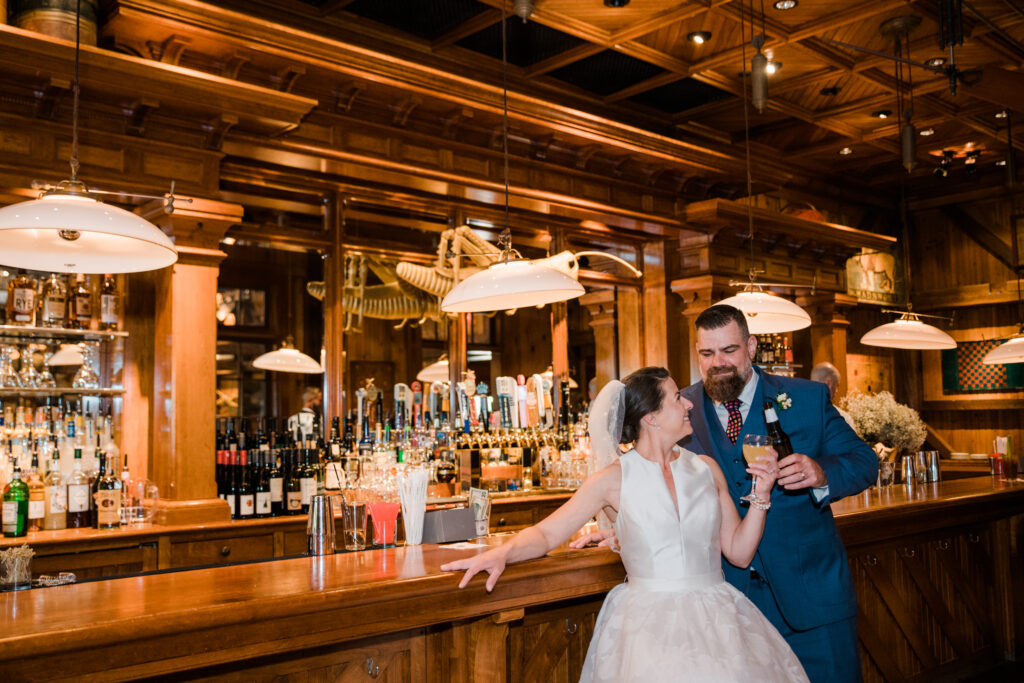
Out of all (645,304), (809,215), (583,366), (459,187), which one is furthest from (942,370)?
(459,187)

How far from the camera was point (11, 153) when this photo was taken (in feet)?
13.2

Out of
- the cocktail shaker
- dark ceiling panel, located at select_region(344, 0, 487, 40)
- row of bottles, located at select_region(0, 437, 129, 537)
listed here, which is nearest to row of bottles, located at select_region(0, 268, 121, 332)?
row of bottles, located at select_region(0, 437, 129, 537)

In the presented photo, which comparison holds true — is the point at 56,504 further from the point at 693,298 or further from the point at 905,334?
the point at 905,334

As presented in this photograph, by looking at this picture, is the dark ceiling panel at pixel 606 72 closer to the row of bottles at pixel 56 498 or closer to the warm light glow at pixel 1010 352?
the warm light glow at pixel 1010 352

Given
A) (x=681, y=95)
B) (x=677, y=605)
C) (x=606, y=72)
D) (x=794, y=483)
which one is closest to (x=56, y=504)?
(x=677, y=605)

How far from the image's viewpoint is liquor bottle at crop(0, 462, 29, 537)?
3854 mm

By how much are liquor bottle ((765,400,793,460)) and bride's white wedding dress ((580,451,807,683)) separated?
28cm

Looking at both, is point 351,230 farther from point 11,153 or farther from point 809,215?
point 809,215

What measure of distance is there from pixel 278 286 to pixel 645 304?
125 inches

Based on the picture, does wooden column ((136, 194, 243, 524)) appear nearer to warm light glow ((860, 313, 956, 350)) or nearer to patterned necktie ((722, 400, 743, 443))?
patterned necktie ((722, 400, 743, 443))

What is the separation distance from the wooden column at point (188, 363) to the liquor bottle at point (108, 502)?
0.69 feet

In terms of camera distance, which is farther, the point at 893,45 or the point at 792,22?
the point at 893,45

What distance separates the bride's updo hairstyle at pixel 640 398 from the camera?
2.64 metres

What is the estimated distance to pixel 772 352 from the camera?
842 cm
